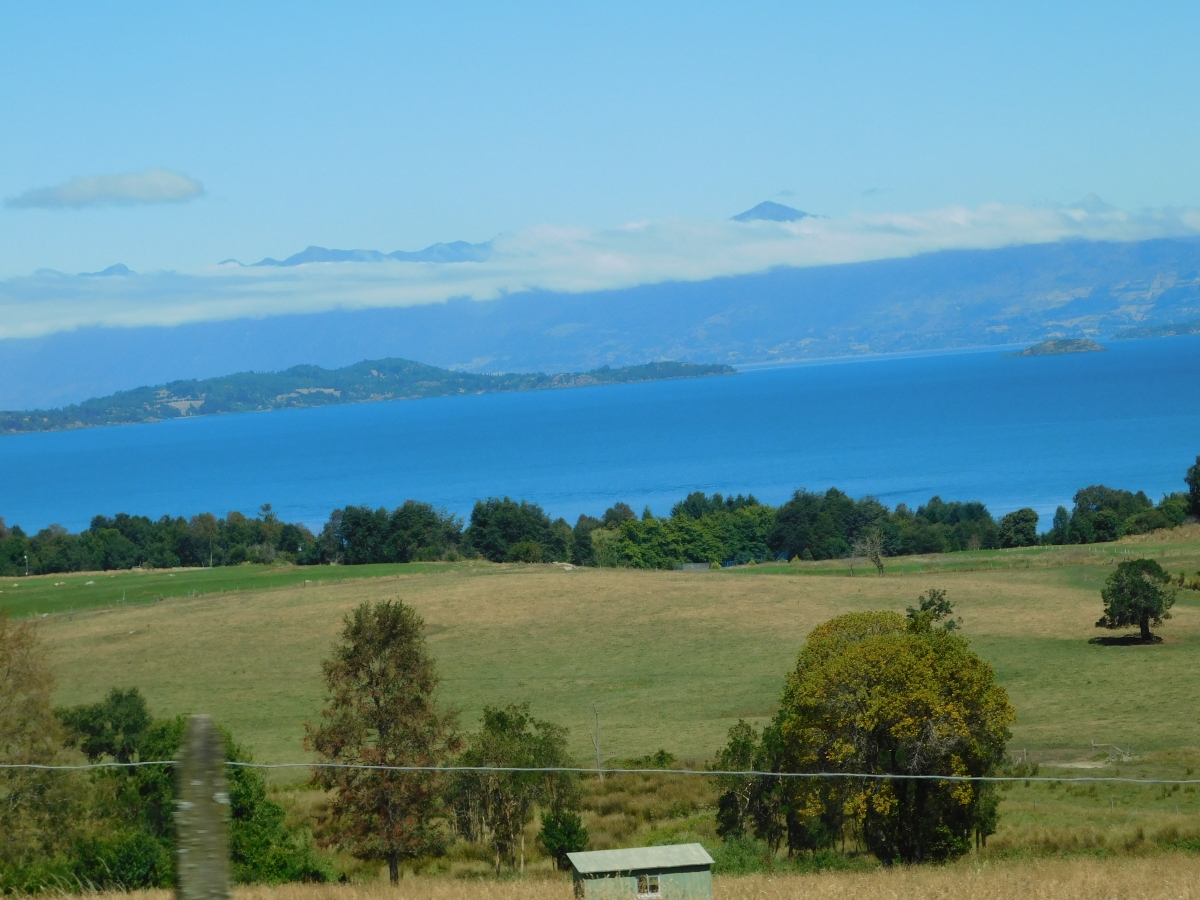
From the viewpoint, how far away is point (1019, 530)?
82938mm

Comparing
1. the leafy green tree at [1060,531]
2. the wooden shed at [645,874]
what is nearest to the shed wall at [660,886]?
the wooden shed at [645,874]

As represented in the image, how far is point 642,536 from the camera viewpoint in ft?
317

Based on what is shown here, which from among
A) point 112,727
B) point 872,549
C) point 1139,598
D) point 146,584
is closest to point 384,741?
point 112,727

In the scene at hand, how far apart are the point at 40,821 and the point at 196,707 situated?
23.4 meters

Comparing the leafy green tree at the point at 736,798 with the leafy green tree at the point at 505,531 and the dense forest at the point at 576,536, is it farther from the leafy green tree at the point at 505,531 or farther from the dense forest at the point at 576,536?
the leafy green tree at the point at 505,531

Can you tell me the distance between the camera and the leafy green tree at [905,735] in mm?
18109

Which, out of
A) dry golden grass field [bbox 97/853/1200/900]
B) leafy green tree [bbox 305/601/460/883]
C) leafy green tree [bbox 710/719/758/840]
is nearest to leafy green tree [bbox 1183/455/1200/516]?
leafy green tree [bbox 710/719/758/840]

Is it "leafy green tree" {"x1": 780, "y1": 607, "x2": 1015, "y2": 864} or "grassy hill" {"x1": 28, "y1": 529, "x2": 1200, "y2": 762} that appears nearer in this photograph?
"leafy green tree" {"x1": 780, "y1": 607, "x2": 1015, "y2": 864}

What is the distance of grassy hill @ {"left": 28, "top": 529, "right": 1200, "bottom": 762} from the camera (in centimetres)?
3556

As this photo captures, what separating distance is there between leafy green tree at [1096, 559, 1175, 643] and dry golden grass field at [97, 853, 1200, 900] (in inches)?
1484

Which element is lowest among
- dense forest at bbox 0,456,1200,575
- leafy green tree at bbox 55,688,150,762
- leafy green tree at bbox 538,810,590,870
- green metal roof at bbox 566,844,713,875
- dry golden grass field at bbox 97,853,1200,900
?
leafy green tree at bbox 538,810,590,870

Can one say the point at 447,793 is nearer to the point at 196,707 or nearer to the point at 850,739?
the point at 850,739

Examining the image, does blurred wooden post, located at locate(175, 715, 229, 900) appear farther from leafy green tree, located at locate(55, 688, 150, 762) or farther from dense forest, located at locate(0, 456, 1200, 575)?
dense forest, located at locate(0, 456, 1200, 575)

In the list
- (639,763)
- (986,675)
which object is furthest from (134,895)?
(639,763)
